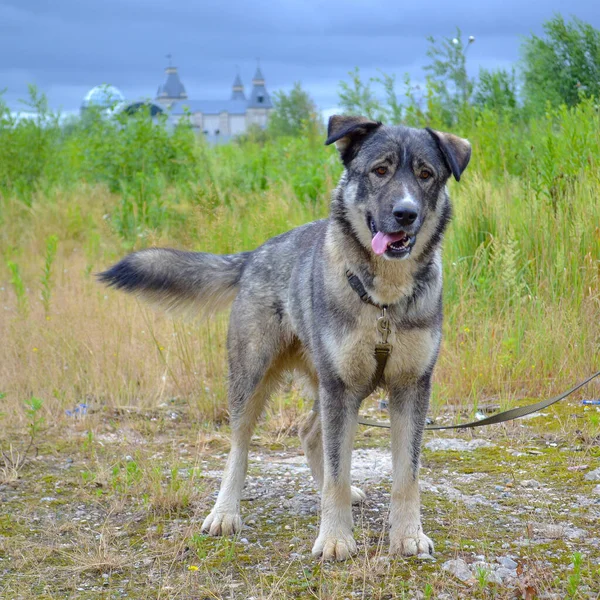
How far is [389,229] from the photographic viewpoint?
3.66 m

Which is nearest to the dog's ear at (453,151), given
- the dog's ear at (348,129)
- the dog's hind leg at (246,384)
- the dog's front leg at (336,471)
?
the dog's ear at (348,129)

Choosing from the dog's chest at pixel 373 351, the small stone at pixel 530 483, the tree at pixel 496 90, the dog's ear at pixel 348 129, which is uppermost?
the tree at pixel 496 90

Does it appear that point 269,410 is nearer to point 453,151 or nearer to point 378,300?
point 378,300

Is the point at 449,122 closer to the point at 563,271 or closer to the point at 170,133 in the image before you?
the point at 170,133

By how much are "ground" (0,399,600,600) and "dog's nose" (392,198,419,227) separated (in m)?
1.53

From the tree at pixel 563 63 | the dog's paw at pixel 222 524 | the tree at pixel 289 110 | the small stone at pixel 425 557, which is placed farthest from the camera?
the tree at pixel 289 110

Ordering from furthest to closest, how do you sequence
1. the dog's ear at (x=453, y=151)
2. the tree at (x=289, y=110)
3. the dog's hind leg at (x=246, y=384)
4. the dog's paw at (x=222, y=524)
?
the tree at (x=289, y=110)
the dog's hind leg at (x=246, y=384)
the dog's paw at (x=222, y=524)
the dog's ear at (x=453, y=151)

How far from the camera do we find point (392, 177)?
12.4ft

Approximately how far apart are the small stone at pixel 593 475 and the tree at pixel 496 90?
32.1 feet

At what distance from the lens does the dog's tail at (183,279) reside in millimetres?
4809

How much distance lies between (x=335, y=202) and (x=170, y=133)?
935 centimetres

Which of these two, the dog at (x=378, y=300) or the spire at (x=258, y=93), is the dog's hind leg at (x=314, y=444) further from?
the spire at (x=258, y=93)

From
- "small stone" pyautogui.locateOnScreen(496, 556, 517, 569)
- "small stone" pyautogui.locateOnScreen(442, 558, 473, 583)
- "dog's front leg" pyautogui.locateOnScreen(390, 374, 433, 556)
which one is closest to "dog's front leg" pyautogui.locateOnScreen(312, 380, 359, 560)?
"dog's front leg" pyautogui.locateOnScreen(390, 374, 433, 556)

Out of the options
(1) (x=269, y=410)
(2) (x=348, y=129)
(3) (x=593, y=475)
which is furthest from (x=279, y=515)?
Result: (2) (x=348, y=129)
